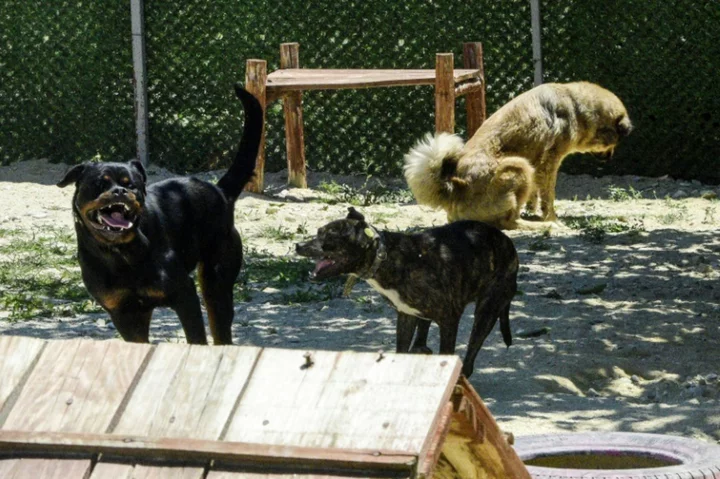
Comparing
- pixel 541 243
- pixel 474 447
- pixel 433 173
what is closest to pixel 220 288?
pixel 474 447

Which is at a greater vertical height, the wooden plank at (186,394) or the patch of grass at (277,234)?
the wooden plank at (186,394)

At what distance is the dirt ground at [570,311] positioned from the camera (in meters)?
6.44

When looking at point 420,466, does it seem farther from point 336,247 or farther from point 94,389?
point 336,247

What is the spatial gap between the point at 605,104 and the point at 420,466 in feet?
31.5

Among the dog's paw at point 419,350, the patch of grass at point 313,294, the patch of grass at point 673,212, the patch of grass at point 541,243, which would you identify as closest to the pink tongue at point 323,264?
the dog's paw at point 419,350

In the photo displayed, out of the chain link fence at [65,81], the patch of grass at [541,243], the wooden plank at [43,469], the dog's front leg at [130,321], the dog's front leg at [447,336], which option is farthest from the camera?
the chain link fence at [65,81]

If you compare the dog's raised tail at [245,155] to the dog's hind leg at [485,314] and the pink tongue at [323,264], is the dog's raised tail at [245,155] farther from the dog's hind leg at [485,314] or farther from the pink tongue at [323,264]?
the dog's hind leg at [485,314]

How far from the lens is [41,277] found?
9.71 metres

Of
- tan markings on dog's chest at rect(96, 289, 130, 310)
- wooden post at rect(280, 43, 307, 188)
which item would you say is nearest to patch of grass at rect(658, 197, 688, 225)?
wooden post at rect(280, 43, 307, 188)

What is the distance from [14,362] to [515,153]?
8288 millimetres

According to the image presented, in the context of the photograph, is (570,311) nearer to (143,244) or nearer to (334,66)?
(143,244)

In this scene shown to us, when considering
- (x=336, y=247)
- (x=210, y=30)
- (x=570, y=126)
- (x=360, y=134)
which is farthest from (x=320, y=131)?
(x=336, y=247)

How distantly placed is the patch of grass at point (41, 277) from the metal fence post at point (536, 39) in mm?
5254

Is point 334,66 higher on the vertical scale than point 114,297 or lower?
higher
